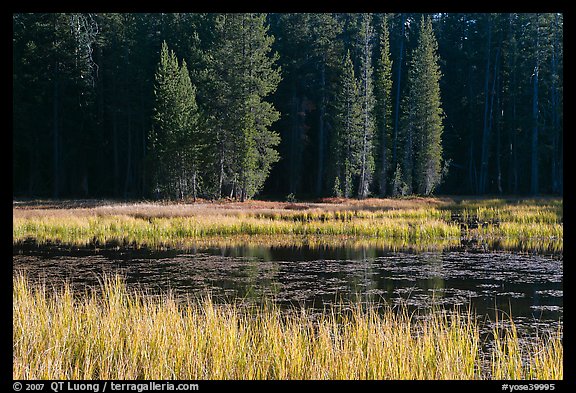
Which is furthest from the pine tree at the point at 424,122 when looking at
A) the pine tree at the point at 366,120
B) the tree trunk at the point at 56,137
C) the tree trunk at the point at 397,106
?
the tree trunk at the point at 56,137

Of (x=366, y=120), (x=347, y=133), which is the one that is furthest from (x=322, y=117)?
(x=366, y=120)

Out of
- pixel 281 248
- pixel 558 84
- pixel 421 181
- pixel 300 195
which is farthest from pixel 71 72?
pixel 558 84

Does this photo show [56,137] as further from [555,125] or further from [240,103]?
[555,125]

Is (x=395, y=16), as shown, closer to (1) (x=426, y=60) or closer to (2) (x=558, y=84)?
(1) (x=426, y=60)

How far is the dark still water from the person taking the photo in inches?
469

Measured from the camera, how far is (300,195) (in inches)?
2018

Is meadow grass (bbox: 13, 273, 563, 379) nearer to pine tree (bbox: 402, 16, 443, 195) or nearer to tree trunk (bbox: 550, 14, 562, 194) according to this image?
pine tree (bbox: 402, 16, 443, 195)

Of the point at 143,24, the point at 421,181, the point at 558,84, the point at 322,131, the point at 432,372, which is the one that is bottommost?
the point at 432,372

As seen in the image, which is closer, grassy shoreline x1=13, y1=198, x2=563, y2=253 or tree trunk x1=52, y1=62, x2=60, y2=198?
grassy shoreline x1=13, y1=198, x2=563, y2=253

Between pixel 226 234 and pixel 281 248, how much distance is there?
4836 mm

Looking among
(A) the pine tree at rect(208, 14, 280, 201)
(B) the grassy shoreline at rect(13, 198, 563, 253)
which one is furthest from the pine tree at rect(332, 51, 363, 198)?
(B) the grassy shoreline at rect(13, 198, 563, 253)

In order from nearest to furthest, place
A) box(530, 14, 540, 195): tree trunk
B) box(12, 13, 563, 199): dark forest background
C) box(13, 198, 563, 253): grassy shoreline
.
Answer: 1. box(13, 198, 563, 253): grassy shoreline
2. box(530, 14, 540, 195): tree trunk
3. box(12, 13, 563, 199): dark forest background

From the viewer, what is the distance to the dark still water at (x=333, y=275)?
11.9 metres

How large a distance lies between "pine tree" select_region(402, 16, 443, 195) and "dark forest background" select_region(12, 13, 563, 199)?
1.60 meters
